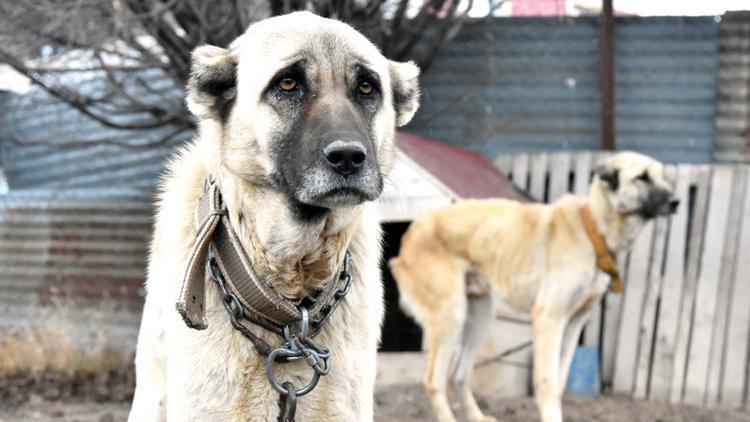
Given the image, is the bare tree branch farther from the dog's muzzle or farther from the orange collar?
the dog's muzzle

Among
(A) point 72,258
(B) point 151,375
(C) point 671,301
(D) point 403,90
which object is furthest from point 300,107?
(C) point 671,301

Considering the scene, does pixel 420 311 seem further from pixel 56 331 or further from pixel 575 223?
pixel 56 331

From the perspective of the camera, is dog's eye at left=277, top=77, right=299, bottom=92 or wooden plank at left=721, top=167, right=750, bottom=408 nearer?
dog's eye at left=277, top=77, right=299, bottom=92

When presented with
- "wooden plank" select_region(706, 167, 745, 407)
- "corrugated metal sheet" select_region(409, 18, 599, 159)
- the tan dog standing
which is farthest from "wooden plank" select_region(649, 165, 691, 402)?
"corrugated metal sheet" select_region(409, 18, 599, 159)

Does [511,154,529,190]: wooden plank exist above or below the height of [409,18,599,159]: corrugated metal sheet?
below

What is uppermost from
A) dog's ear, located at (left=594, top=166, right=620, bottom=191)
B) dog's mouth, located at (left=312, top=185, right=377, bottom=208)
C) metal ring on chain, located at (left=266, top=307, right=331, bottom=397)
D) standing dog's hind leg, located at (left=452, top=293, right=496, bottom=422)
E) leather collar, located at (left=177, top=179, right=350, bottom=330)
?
dog's mouth, located at (left=312, top=185, right=377, bottom=208)

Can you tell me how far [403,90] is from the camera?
2.90 m

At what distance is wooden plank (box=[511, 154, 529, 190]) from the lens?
27.1 feet

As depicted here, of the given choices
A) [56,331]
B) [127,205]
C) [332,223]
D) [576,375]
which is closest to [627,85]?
[576,375]

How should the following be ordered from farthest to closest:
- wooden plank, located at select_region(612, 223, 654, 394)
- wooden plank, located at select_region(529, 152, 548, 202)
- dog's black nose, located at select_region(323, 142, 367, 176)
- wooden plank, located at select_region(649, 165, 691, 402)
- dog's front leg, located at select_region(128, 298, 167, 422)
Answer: wooden plank, located at select_region(529, 152, 548, 202) → wooden plank, located at select_region(612, 223, 654, 394) → wooden plank, located at select_region(649, 165, 691, 402) → dog's front leg, located at select_region(128, 298, 167, 422) → dog's black nose, located at select_region(323, 142, 367, 176)

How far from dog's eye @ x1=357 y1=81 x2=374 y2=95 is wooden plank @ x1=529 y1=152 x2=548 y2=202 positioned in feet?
18.6

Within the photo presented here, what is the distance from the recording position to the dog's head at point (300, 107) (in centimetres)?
245

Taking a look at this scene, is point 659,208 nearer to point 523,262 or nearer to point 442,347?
point 523,262

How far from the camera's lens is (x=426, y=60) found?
7.91 metres
